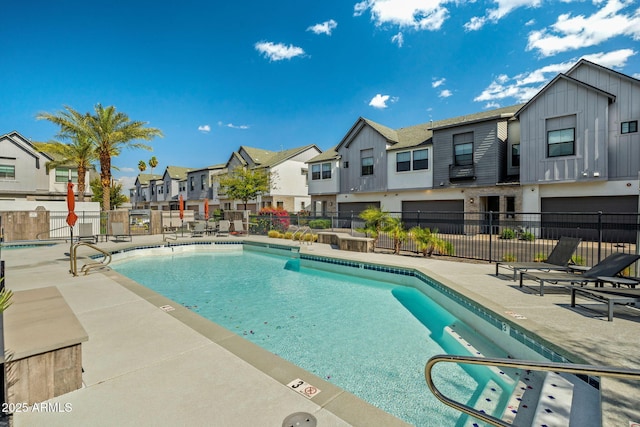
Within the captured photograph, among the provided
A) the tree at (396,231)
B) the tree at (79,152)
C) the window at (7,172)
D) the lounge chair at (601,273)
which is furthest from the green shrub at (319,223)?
the window at (7,172)

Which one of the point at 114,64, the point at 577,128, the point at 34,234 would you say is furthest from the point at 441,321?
the point at 114,64

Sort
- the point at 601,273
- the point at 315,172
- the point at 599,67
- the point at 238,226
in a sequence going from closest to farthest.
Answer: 1. the point at 601,273
2. the point at 599,67
3. the point at 238,226
4. the point at 315,172

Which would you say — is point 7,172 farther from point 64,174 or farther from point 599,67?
point 599,67

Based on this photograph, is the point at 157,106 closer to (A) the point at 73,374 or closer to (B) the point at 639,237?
(A) the point at 73,374

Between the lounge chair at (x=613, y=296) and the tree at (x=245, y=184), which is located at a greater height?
the tree at (x=245, y=184)

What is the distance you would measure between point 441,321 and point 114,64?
28.3m

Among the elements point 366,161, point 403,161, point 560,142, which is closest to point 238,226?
point 366,161

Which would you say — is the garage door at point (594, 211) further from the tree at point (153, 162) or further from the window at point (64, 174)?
the tree at point (153, 162)

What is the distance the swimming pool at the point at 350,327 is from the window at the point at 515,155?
15274mm

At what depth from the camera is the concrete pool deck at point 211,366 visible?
242cm

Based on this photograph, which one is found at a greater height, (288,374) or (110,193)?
(110,193)

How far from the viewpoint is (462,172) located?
1973 centimetres

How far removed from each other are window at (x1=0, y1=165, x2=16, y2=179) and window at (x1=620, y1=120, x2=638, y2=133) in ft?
151

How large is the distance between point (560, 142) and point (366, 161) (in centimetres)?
1307
